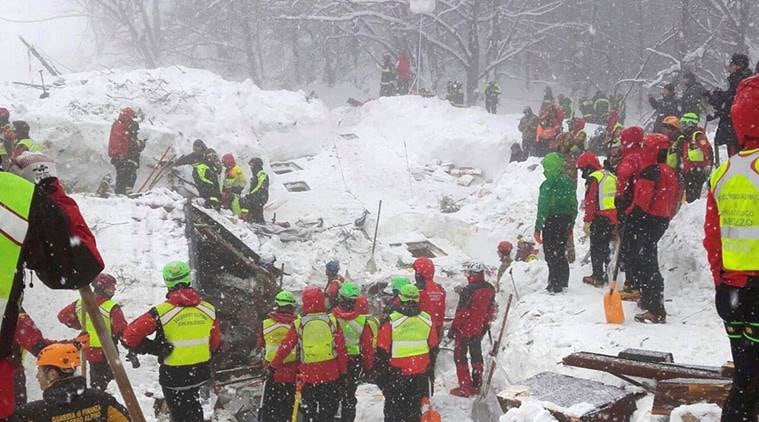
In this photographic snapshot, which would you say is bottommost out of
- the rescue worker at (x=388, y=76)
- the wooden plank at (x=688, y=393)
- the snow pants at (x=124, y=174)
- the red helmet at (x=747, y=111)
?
the wooden plank at (x=688, y=393)

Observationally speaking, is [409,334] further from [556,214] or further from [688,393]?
[688,393]

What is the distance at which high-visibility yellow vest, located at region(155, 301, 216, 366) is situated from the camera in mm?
5566

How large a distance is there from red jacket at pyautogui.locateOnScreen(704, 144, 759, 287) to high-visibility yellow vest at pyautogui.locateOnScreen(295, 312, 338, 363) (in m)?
3.81

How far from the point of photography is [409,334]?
6.52 meters

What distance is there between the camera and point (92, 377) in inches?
251

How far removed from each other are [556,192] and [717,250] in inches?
185

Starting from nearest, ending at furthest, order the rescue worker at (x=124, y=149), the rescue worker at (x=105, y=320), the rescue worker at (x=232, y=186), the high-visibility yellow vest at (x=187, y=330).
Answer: the high-visibility yellow vest at (x=187, y=330) < the rescue worker at (x=105, y=320) < the rescue worker at (x=124, y=149) < the rescue worker at (x=232, y=186)

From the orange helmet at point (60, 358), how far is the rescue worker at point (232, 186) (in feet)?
27.5

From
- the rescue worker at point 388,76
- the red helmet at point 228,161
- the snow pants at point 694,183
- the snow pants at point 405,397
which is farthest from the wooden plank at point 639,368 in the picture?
the rescue worker at point 388,76

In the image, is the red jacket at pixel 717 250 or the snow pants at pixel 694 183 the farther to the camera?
the snow pants at pixel 694 183

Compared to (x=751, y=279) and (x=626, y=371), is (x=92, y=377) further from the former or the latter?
(x=751, y=279)

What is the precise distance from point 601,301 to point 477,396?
5.98ft

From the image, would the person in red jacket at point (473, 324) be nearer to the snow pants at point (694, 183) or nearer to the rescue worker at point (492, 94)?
the snow pants at point (694, 183)

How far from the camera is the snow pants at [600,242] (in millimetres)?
7879
